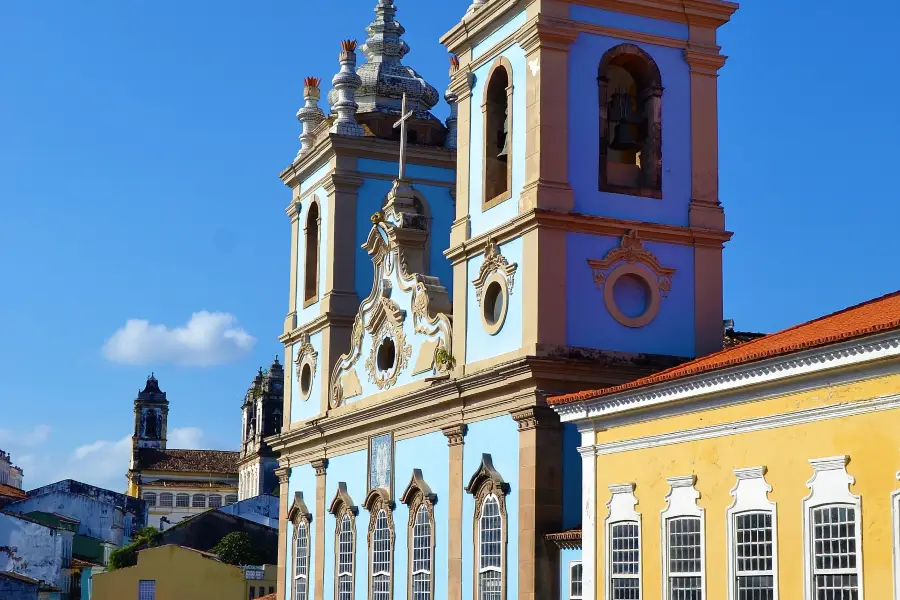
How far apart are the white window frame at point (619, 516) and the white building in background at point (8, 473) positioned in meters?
82.1

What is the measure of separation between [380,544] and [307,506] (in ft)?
14.8

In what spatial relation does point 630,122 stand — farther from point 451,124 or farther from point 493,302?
point 451,124

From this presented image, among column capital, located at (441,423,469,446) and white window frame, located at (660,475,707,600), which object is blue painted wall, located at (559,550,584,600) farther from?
column capital, located at (441,423,469,446)

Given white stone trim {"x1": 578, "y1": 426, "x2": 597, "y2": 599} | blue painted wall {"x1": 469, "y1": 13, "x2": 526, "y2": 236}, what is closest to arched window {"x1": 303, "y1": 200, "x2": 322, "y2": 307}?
blue painted wall {"x1": 469, "y1": 13, "x2": 526, "y2": 236}

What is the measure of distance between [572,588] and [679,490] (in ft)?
12.5

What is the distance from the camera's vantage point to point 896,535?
14.5m

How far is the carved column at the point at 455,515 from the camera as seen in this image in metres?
24.3

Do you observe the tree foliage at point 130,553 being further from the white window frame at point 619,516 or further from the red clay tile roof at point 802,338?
the white window frame at point 619,516

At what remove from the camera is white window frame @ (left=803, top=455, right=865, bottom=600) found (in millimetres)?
15203

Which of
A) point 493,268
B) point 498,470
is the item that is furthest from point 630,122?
point 498,470

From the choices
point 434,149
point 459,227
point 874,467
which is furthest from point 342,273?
point 874,467

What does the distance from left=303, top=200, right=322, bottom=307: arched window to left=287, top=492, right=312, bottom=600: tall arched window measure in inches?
160

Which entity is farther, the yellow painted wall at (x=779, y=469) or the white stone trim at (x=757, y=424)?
the white stone trim at (x=757, y=424)

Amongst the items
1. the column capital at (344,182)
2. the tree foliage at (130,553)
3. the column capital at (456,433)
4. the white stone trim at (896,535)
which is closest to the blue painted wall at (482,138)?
the column capital at (456,433)
